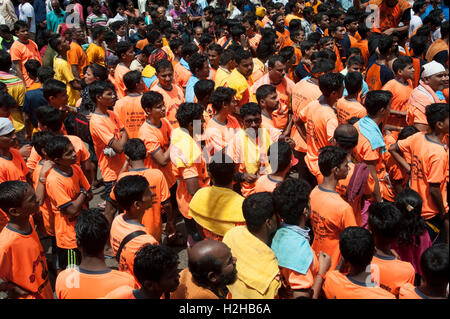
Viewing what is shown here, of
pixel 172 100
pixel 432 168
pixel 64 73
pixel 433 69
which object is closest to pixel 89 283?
pixel 432 168

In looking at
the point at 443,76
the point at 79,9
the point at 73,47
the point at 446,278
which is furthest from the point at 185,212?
the point at 79,9

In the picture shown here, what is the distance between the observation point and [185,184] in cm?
452

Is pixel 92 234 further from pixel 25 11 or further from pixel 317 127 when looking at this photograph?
pixel 25 11

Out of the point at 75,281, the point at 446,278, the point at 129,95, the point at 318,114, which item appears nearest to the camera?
the point at 446,278

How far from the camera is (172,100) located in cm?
625

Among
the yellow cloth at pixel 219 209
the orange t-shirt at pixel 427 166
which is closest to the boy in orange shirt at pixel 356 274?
the yellow cloth at pixel 219 209

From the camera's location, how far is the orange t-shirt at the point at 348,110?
509cm

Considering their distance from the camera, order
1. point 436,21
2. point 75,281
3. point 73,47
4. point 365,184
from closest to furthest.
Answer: point 75,281 → point 365,184 → point 73,47 → point 436,21

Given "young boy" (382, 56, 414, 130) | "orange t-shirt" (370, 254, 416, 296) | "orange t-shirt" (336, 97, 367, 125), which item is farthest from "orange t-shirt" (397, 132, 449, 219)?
"young boy" (382, 56, 414, 130)

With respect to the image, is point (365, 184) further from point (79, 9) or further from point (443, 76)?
point (79, 9)

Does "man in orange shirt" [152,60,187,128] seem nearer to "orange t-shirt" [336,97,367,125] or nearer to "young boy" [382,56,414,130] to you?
"orange t-shirt" [336,97,367,125]

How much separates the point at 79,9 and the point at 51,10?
79 centimetres

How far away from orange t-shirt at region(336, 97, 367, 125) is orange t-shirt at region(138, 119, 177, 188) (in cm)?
205

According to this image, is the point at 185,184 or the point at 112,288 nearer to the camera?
the point at 112,288
